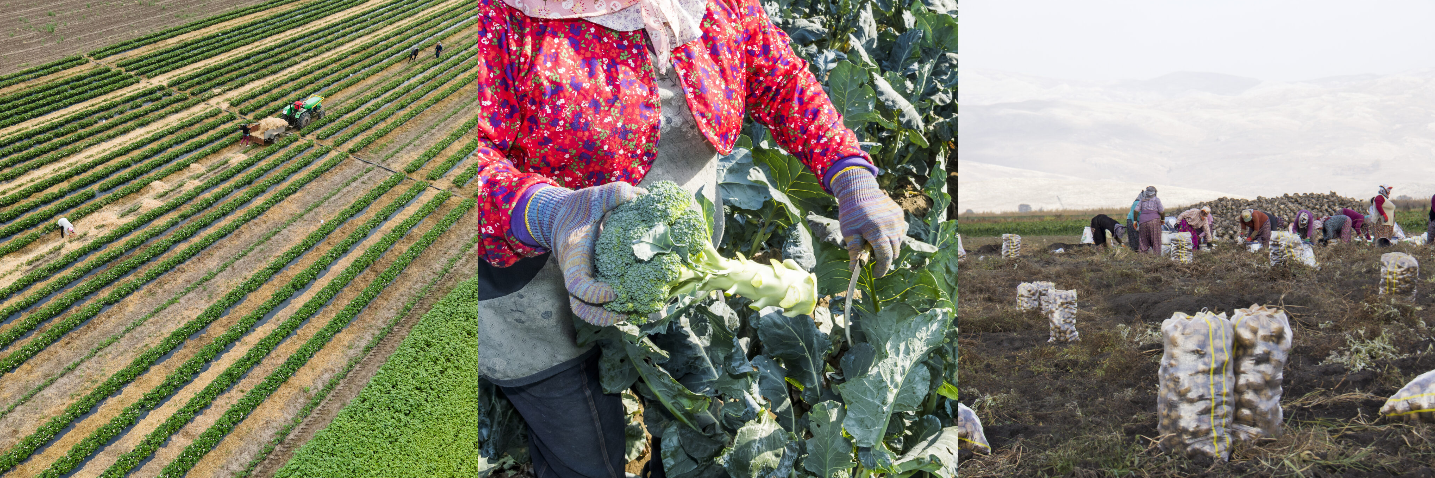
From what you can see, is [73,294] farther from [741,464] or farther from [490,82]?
[741,464]

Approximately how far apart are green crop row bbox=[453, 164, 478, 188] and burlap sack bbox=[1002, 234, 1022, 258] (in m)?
4.94

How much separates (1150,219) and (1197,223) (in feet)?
1.10

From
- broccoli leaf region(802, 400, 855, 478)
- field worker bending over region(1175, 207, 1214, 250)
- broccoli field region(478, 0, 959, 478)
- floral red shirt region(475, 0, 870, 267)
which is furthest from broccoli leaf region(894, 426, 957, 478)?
field worker bending over region(1175, 207, 1214, 250)

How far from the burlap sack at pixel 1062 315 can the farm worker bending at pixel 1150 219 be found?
A: 1.95ft

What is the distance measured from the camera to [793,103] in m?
1.55

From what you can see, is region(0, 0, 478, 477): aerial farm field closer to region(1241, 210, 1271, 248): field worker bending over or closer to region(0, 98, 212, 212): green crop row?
region(0, 98, 212, 212): green crop row

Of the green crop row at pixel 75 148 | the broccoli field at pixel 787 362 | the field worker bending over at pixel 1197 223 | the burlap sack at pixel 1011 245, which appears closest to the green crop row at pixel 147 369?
the green crop row at pixel 75 148


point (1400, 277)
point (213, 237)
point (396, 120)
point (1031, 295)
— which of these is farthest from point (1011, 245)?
point (213, 237)

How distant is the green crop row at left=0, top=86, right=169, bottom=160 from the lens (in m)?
0.82

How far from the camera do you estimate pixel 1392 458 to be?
3.76 metres

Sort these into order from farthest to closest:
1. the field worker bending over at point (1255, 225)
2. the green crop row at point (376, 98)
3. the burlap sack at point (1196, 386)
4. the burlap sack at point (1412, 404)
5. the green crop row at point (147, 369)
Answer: the field worker bending over at point (1255, 225) < the burlap sack at point (1412, 404) < the burlap sack at point (1196, 386) < the green crop row at point (376, 98) < the green crop row at point (147, 369)

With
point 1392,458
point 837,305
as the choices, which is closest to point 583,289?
point 837,305

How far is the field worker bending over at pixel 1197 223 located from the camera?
4.79m

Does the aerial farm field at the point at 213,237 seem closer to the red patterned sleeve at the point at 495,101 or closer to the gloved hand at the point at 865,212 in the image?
the red patterned sleeve at the point at 495,101
